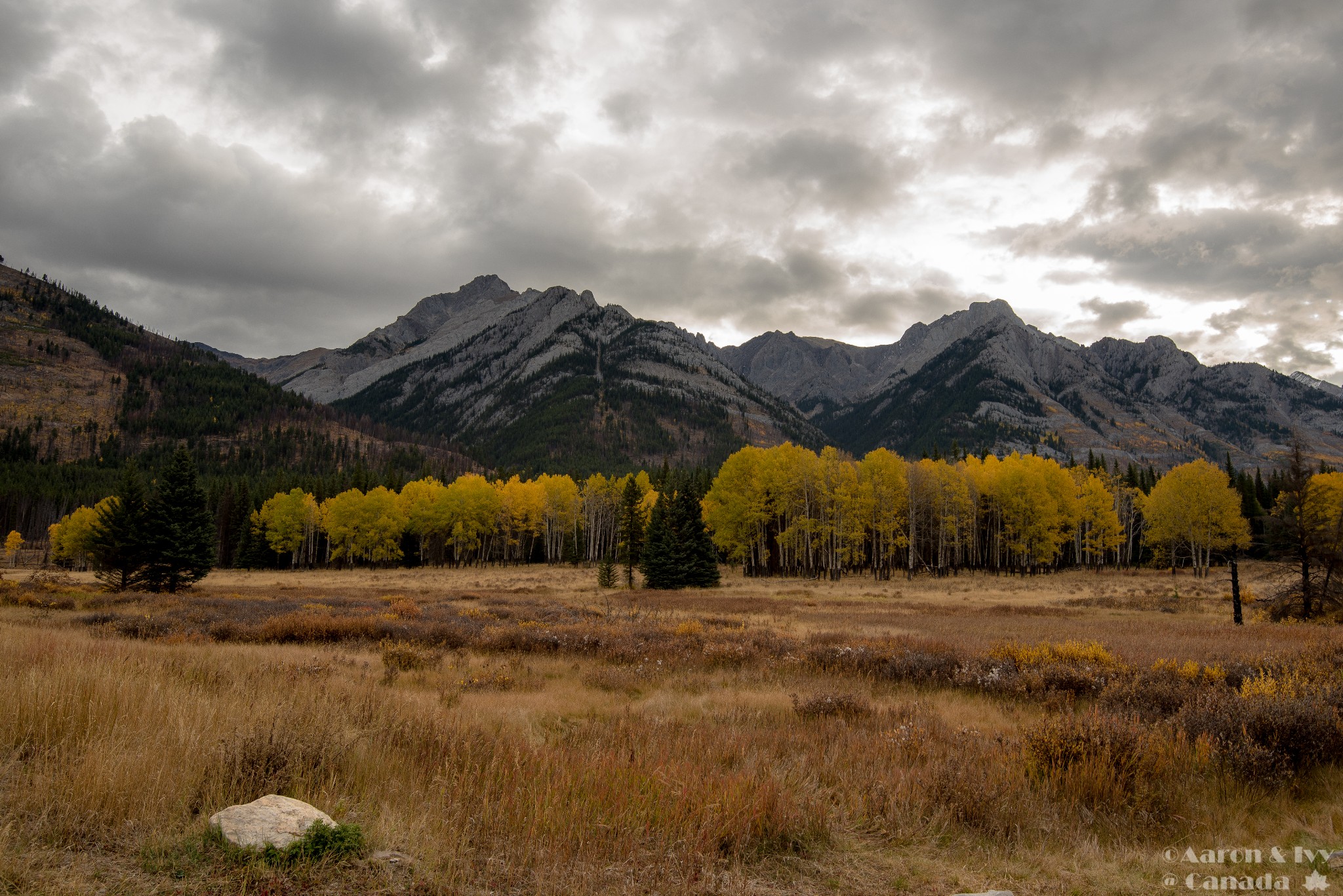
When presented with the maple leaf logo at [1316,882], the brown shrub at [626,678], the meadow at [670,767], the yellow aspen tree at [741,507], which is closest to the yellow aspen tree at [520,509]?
the yellow aspen tree at [741,507]

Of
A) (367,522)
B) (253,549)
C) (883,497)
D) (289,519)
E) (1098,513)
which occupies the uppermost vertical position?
(883,497)

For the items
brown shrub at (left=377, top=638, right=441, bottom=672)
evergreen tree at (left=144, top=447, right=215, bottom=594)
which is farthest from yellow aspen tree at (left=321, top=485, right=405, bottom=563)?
brown shrub at (left=377, top=638, right=441, bottom=672)

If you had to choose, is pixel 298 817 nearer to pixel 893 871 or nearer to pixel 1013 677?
pixel 893 871

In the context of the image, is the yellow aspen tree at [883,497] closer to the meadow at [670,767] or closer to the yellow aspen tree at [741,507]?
the yellow aspen tree at [741,507]

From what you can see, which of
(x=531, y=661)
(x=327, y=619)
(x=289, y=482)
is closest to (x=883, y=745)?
(x=531, y=661)

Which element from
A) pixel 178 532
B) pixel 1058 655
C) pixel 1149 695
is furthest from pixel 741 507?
pixel 1149 695

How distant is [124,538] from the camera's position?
33094 mm

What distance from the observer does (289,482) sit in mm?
108250

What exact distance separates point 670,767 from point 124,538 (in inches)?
1596

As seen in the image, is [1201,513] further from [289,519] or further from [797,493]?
[289,519]

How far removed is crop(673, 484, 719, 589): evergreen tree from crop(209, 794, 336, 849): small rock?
44.6 m

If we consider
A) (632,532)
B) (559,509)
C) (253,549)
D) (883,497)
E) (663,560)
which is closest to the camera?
(663,560)

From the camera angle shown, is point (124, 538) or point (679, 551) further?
point (679, 551)

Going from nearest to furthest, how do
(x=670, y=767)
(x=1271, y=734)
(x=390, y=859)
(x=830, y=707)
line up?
(x=390, y=859) < (x=670, y=767) < (x=1271, y=734) < (x=830, y=707)
